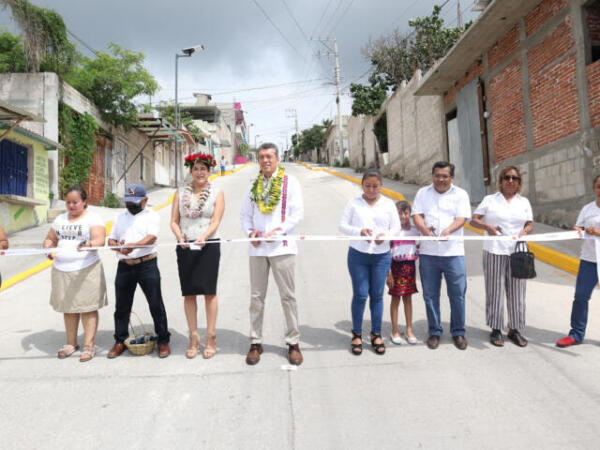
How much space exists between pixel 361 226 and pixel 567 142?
22.7ft

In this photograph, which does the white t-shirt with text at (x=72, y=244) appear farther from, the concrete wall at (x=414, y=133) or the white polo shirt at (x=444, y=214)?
the concrete wall at (x=414, y=133)

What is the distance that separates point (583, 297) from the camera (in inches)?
155

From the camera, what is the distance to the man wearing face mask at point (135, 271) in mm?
3975

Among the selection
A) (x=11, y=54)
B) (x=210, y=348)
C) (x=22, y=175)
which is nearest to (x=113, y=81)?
(x=11, y=54)

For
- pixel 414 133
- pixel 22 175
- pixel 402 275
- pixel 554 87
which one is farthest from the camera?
pixel 414 133

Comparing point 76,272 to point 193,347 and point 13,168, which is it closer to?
point 193,347

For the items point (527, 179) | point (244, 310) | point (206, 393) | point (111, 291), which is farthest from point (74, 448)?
point (527, 179)

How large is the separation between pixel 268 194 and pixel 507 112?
964cm

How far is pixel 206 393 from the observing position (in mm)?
3158

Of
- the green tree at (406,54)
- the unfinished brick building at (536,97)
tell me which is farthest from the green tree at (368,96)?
the unfinished brick building at (536,97)

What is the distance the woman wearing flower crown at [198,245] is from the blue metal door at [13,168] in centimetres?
909

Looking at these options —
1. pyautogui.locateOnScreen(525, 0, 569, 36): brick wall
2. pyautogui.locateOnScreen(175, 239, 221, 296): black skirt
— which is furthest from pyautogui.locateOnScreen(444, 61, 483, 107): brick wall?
pyautogui.locateOnScreen(175, 239, 221, 296): black skirt

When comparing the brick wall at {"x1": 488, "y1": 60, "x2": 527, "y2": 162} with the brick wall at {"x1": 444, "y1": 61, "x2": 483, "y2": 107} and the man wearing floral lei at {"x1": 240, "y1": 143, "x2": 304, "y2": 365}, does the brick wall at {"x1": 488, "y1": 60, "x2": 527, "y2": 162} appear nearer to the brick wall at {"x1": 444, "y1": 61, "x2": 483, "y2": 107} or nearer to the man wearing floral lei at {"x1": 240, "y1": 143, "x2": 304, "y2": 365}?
the brick wall at {"x1": 444, "y1": 61, "x2": 483, "y2": 107}

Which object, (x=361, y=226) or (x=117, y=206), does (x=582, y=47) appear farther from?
(x=117, y=206)
